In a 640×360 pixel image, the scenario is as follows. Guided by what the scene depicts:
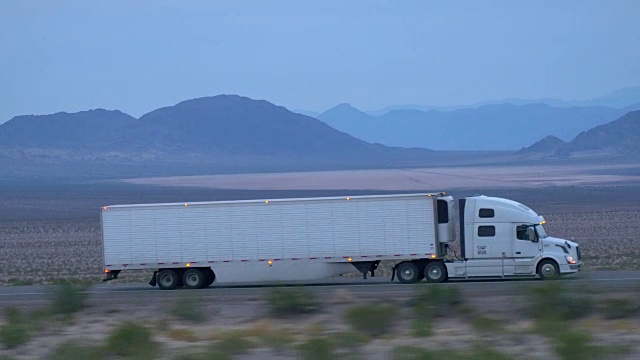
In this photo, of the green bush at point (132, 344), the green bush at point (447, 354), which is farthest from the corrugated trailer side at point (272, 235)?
the green bush at point (447, 354)

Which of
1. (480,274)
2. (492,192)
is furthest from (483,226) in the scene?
(492,192)

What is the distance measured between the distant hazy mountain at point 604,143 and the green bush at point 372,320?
149 metres

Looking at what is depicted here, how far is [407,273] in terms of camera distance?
29500 millimetres

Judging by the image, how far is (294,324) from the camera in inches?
699

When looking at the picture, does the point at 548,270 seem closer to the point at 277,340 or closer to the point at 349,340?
the point at 277,340

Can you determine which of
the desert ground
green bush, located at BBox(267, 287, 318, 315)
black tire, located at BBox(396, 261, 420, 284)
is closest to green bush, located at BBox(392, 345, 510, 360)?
the desert ground

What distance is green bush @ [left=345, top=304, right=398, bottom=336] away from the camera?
51.4 ft

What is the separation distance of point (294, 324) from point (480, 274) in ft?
40.4

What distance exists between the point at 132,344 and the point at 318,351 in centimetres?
302

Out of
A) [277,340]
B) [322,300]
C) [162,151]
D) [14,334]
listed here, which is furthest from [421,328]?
[162,151]

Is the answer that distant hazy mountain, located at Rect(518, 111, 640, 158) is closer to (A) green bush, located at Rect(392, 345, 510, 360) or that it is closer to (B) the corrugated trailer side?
(B) the corrugated trailer side

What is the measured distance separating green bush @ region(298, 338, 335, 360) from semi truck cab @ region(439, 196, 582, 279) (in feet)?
54.2

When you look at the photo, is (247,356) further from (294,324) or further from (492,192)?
(492,192)

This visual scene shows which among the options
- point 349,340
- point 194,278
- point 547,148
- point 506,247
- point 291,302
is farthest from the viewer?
point 547,148
